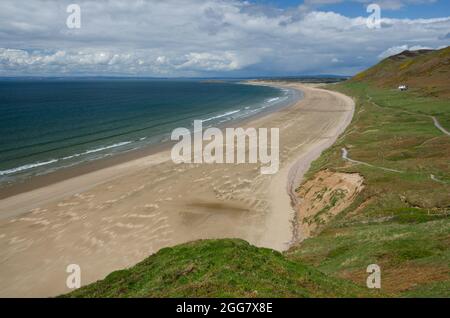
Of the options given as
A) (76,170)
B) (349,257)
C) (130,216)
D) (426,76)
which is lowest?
(130,216)

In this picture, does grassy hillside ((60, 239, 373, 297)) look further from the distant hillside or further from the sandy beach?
the distant hillside

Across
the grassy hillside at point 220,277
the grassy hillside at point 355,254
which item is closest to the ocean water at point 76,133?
the grassy hillside at point 355,254

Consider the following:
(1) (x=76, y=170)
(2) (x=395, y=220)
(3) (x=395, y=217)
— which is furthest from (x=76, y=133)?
(2) (x=395, y=220)

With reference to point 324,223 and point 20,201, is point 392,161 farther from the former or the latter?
point 20,201

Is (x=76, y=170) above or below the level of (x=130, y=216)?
above

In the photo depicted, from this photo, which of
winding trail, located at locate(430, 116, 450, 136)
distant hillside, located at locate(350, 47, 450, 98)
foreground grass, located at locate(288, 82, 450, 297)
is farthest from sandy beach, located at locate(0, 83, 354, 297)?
distant hillside, located at locate(350, 47, 450, 98)

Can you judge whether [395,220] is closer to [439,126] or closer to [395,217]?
[395,217]
